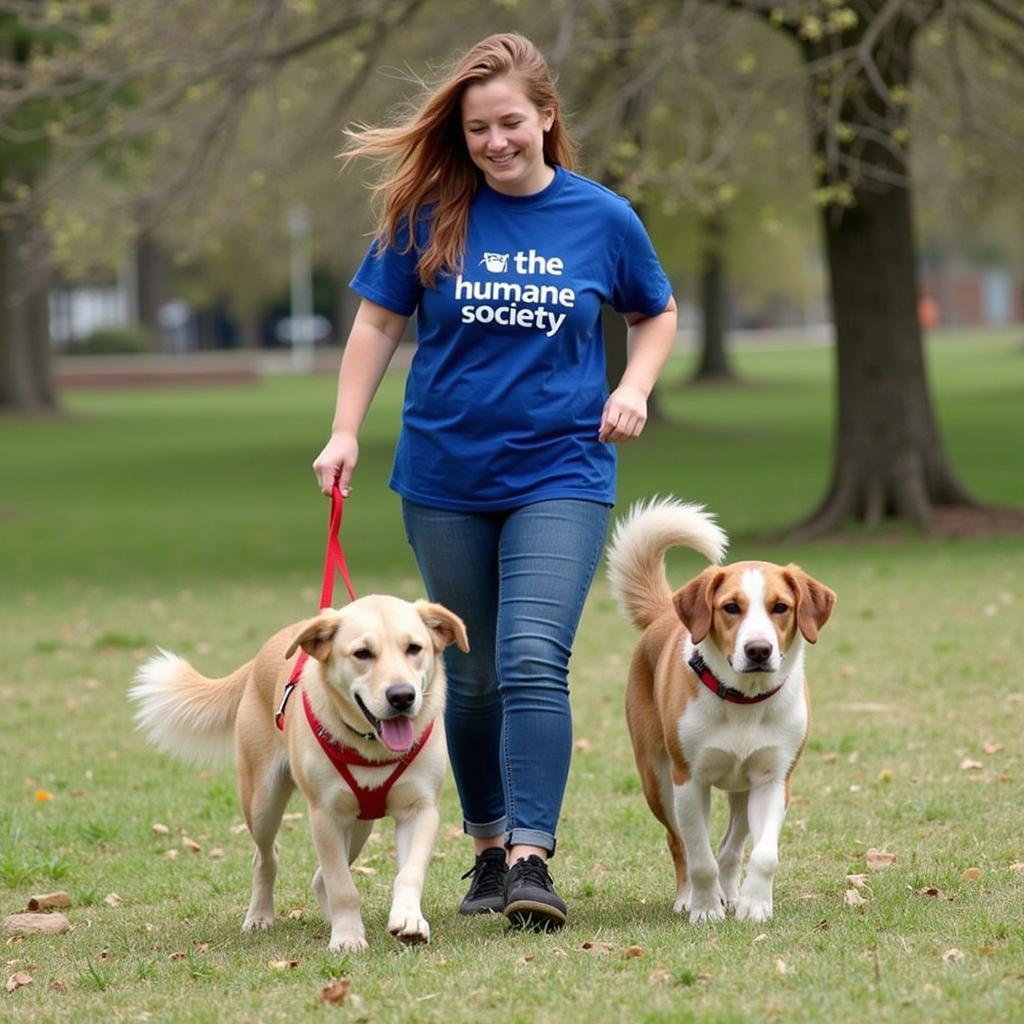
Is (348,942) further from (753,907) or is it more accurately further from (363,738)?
(753,907)

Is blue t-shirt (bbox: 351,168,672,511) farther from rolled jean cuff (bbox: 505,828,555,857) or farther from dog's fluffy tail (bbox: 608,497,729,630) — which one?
rolled jean cuff (bbox: 505,828,555,857)

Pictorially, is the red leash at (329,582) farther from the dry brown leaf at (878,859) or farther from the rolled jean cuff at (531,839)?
the dry brown leaf at (878,859)

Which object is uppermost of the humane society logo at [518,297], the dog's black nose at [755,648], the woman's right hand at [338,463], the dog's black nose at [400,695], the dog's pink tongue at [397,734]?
the humane society logo at [518,297]

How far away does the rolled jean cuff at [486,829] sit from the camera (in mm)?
6129

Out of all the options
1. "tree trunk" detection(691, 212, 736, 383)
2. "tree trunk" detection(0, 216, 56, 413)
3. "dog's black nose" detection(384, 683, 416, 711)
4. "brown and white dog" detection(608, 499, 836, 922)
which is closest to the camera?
"dog's black nose" detection(384, 683, 416, 711)

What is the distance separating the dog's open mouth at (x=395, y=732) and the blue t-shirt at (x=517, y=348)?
0.77 m

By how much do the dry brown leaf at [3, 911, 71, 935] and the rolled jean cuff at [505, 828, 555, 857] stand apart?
1.52 metres

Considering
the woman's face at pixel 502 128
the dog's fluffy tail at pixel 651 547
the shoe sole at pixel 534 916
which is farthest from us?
the dog's fluffy tail at pixel 651 547

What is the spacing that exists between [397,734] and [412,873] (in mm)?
414

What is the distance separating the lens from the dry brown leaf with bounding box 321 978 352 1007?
4.66 m

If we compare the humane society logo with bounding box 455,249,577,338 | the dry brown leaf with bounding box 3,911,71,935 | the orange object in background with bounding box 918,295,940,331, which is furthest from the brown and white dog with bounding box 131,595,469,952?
the orange object in background with bounding box 918,295,940,331

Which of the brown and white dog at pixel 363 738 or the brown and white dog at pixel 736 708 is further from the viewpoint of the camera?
the brown and white dog at pixel 736 708

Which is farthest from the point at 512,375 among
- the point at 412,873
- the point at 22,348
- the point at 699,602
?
the point at 22,348

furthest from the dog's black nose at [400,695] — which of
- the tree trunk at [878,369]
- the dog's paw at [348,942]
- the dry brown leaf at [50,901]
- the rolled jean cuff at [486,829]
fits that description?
the tree trunk at [878,369]
